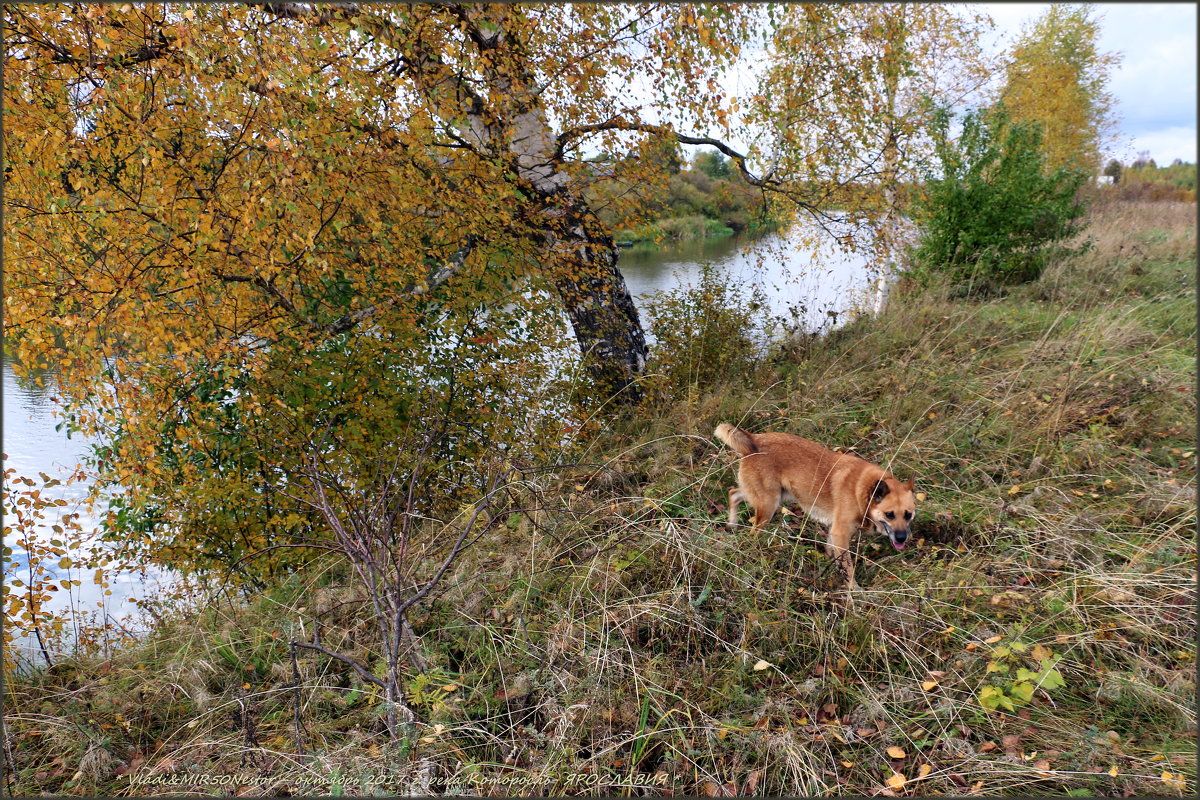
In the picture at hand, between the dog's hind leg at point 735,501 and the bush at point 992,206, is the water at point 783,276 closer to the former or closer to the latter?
the bush at point 992,206

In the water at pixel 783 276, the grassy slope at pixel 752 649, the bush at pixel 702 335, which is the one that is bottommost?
the grassy slope at pixel 752 649

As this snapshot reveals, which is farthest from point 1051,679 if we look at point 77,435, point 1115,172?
point 1115,172

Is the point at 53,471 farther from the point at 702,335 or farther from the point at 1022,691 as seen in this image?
the point at 1022,691

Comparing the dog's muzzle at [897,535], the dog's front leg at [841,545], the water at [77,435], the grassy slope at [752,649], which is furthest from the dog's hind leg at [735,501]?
the water at [77,435]

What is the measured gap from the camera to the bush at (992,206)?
9.19 metres

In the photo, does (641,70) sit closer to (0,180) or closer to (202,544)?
(0,180)

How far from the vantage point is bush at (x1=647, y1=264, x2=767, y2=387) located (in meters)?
6.77

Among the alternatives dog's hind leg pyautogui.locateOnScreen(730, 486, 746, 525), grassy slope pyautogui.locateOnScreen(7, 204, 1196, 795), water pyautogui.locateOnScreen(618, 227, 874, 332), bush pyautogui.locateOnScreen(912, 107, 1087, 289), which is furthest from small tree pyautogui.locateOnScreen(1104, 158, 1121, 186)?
dog's hind leg pyautogui.locateOnScreen(730, 486, 746, 525)

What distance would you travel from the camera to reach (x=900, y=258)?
411 inches

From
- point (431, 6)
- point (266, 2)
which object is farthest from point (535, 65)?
point (266, 2)

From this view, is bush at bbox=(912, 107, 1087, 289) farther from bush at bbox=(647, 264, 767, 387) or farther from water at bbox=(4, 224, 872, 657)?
bush at bbox=(647, 264, 767, 387)

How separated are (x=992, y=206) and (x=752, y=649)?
8.95m

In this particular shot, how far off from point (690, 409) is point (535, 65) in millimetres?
3212

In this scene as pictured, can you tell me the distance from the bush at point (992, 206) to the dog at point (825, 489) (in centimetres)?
662
